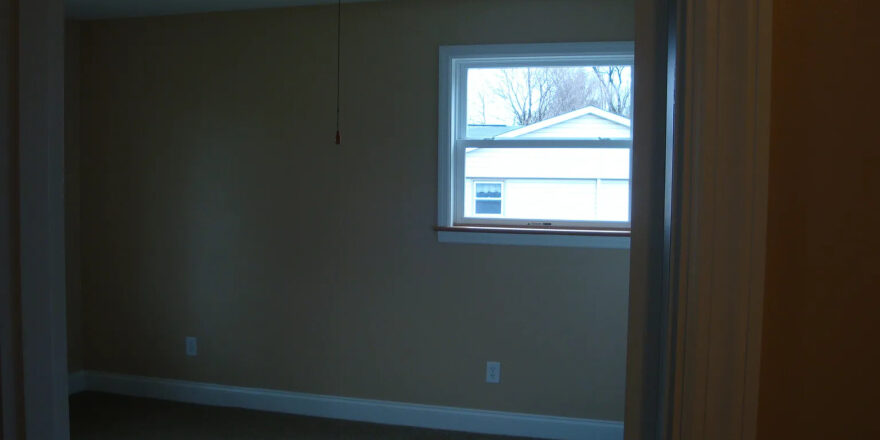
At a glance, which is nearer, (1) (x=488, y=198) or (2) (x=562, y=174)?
(2) (x=562, y=174)

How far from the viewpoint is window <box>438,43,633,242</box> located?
2832mm

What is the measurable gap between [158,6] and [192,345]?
6.90ft

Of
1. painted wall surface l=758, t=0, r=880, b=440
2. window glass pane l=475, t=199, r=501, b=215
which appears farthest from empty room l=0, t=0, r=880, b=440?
painted wall surface l=758, t=0, r=880, b=440

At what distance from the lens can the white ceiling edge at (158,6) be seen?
3.00m

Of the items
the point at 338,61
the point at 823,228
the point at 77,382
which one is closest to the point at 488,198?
the point at 338,61

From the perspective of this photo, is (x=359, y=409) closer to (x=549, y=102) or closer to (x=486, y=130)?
(x=486, y=130)

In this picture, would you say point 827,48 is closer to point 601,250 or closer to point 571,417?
point 601,250

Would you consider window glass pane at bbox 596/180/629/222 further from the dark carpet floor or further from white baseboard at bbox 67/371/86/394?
white baseboard at bbox 67/371/86/394

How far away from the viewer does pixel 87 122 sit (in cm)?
343

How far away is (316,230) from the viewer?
3.11 metres

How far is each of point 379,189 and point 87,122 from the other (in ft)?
6.80

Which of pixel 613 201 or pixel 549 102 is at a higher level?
pixel 549 102

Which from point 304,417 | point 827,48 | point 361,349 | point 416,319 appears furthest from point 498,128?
point 827,48

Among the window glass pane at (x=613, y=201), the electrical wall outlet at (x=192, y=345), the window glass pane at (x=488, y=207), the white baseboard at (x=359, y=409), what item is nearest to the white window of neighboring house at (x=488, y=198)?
the window glass pane at (x=488, y=207)
